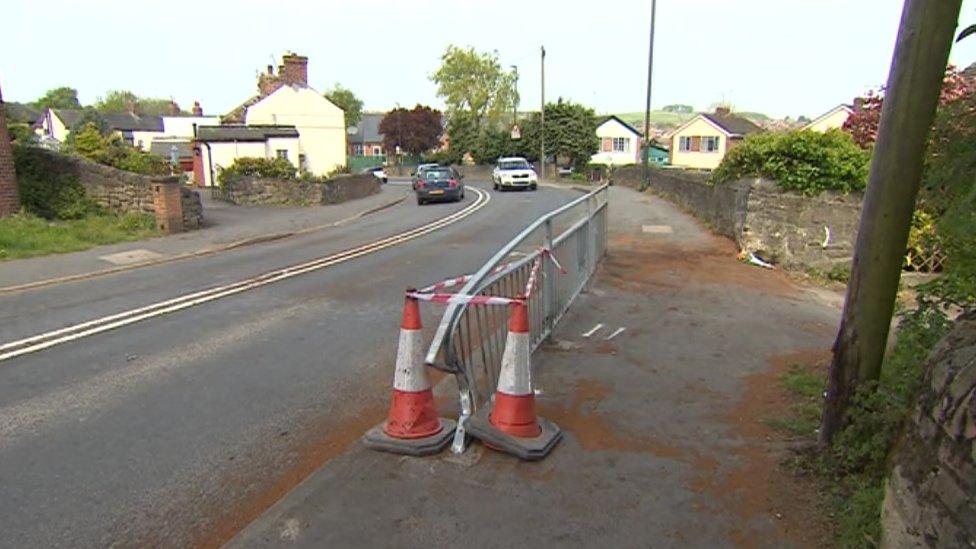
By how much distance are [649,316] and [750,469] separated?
13.3ft

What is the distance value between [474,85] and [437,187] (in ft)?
188

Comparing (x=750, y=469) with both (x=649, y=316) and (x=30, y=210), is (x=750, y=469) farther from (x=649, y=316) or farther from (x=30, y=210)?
(x=30, y=210)

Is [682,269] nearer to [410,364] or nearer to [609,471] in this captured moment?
[609,471]

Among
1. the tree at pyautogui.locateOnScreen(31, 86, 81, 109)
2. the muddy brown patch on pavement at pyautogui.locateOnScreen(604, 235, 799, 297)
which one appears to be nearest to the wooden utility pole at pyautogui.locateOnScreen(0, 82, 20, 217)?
the muddy brown patch on pavement at pyautogui.locateOnScreen(604, 235, 799, 297)

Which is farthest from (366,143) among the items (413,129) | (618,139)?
(618,139)

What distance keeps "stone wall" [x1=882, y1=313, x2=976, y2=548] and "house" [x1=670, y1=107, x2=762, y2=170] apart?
230ft

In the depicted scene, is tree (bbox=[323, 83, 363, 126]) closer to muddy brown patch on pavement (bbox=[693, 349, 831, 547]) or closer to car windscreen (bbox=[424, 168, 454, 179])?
car windscreen (bbox=[424, 168, 454, 179])

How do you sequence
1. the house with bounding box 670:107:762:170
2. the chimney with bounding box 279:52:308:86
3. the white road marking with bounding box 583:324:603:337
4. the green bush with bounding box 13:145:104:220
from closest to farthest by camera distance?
the white road marking with bounding box 583:324:603:337 < the green bush with bounding box 13:145:104:220 < the chimney with bounding box 279:52:308:86 < the house with bounding box 670:107:762:170

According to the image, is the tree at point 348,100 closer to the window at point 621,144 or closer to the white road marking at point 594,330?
the window at point 621,144

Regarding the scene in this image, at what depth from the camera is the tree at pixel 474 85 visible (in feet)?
270

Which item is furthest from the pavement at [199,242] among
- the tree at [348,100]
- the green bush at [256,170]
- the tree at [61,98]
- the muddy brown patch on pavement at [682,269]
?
the tree at [61,98]

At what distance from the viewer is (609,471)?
13.1 ft

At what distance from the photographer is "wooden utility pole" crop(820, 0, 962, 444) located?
3.34 m

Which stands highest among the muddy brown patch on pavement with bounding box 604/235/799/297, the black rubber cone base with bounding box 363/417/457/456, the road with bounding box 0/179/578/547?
the black rubber cone base with bounding box 363/417/457/456
